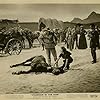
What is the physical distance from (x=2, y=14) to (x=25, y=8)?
0.10 m

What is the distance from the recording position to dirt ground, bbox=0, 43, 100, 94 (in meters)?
1.03

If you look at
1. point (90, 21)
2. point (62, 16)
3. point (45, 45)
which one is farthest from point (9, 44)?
point (90, 21)

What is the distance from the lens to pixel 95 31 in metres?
1.06

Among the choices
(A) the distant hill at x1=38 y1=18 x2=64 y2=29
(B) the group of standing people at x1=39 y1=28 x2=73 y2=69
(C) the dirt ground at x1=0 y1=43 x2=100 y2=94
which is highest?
(A) the distant hill at x1=38 y1=18 x2=64 y2=29

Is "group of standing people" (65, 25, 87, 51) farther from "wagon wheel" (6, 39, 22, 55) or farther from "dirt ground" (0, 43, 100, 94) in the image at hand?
"wagon wheel" (6, 39, 22, 55)

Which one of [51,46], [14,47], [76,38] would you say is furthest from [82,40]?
[14,47]

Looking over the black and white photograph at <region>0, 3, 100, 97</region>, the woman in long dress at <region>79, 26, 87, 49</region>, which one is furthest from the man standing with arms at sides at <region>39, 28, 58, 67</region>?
the woman in long dress at <region>79, 26, 87, 49</region>

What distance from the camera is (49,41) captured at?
1.05 meters

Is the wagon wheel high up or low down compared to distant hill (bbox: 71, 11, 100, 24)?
down

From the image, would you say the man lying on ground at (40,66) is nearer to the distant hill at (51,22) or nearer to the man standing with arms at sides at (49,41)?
the man standing with arms at sides at (49,41)

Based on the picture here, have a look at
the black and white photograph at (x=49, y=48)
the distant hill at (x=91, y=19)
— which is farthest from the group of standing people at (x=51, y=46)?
the distant hill at (x=91, y=19)

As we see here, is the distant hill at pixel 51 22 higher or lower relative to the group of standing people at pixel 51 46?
higher

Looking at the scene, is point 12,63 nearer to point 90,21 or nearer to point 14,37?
point 14,37

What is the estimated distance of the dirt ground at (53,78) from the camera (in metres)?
1.03
